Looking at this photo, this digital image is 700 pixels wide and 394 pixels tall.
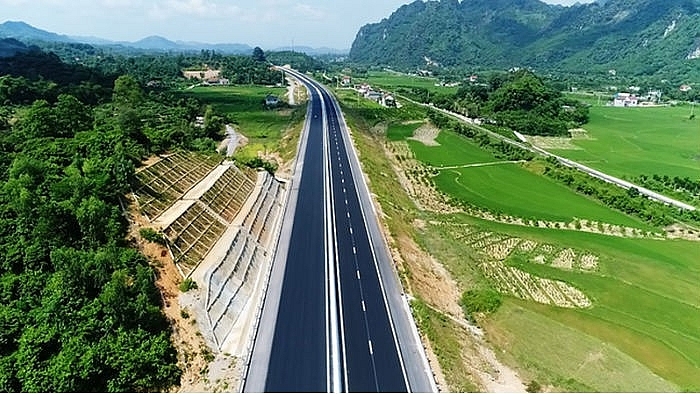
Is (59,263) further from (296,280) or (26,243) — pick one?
(296,280)

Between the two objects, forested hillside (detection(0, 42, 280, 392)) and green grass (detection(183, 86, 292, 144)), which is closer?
forested hillside (detection(0, 42, 280, 392))

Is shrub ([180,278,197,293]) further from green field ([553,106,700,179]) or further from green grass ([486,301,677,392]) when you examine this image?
green field ([553,106,700,179])

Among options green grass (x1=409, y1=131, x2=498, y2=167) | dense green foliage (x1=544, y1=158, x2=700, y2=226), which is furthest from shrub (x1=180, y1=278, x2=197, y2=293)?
green grass (x1=409, y1=131, x2=498, y2=167)

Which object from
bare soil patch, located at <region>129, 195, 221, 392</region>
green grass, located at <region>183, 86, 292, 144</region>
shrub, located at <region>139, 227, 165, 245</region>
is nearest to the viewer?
bare soil patch, located at <region>129, 195, 221, 392</region>

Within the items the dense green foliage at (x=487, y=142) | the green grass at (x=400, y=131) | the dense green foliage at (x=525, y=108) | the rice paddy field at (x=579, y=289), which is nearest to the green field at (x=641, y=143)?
the dense green foliage at (x=525, y=108)

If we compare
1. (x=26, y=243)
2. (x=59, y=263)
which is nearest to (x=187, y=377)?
(x=59, y=263)
